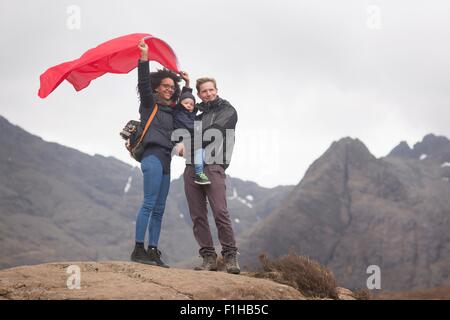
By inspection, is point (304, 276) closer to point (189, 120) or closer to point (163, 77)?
point (189, 120)

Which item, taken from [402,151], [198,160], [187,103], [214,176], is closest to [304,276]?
[214,176]

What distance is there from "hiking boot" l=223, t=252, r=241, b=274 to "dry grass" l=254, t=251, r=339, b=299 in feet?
2.46

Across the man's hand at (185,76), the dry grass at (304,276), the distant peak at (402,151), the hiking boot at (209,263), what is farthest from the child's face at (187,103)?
the distant peak at (402,151)

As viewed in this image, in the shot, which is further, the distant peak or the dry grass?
the distant peak

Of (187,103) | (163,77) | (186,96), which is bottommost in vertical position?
(187,103)

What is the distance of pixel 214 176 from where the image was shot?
22.8 feet

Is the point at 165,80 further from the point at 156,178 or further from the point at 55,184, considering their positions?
the point at 55,184

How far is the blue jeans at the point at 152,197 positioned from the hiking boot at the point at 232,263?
1054mm

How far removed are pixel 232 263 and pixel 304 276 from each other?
4.44ft

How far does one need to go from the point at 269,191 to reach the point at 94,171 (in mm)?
53976

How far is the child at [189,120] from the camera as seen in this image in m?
6.76

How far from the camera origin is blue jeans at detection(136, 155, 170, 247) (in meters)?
6.75

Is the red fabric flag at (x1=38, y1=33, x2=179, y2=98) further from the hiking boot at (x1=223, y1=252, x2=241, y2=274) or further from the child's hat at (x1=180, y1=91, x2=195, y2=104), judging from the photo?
the hiking boot at (x1=223, y1=252, x2=241, y2=274)

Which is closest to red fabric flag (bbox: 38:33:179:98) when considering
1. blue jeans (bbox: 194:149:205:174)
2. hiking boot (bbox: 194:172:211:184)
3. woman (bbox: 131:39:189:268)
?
woman (bbox: 131:39:189:268)
